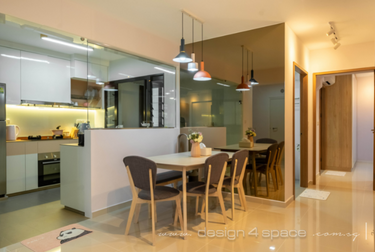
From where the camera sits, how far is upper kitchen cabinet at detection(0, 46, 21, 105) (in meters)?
4.57

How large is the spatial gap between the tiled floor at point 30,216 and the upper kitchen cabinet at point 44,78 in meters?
1.93

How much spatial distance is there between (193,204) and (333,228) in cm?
182

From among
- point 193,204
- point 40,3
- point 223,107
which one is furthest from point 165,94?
point 40,3

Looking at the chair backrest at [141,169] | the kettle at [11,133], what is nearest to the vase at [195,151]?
the chair backrest at [141,169]

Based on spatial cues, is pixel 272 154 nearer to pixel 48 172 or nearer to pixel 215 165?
pixel 215 165

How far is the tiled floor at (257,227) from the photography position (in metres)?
2.52

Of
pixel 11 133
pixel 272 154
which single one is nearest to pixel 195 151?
pixel 272 154

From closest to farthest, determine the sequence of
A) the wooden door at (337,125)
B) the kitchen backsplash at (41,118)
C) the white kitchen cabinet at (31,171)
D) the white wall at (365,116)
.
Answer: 1. the white kitchen cabinet at (31,171)
2. the kitchen backsplash at (41,118)
3. the wooden door at (337,125)
4. the white wall at (365,116)

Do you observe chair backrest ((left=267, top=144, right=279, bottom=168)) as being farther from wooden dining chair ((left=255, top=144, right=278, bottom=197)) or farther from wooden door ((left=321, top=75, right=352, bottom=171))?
wooden door ((left=321, top=75, right=352, bottom=171))

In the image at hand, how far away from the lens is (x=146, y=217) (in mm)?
3342

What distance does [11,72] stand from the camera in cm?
466

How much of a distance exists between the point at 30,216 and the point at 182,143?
2.54m

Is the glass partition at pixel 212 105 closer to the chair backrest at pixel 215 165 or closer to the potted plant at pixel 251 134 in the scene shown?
the potted plant at pixel 251 134

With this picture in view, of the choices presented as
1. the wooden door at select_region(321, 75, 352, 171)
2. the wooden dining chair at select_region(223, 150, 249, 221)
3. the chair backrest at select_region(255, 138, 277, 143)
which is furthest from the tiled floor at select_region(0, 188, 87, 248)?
the wooden door at select_region(321, 75, 352, 171)
